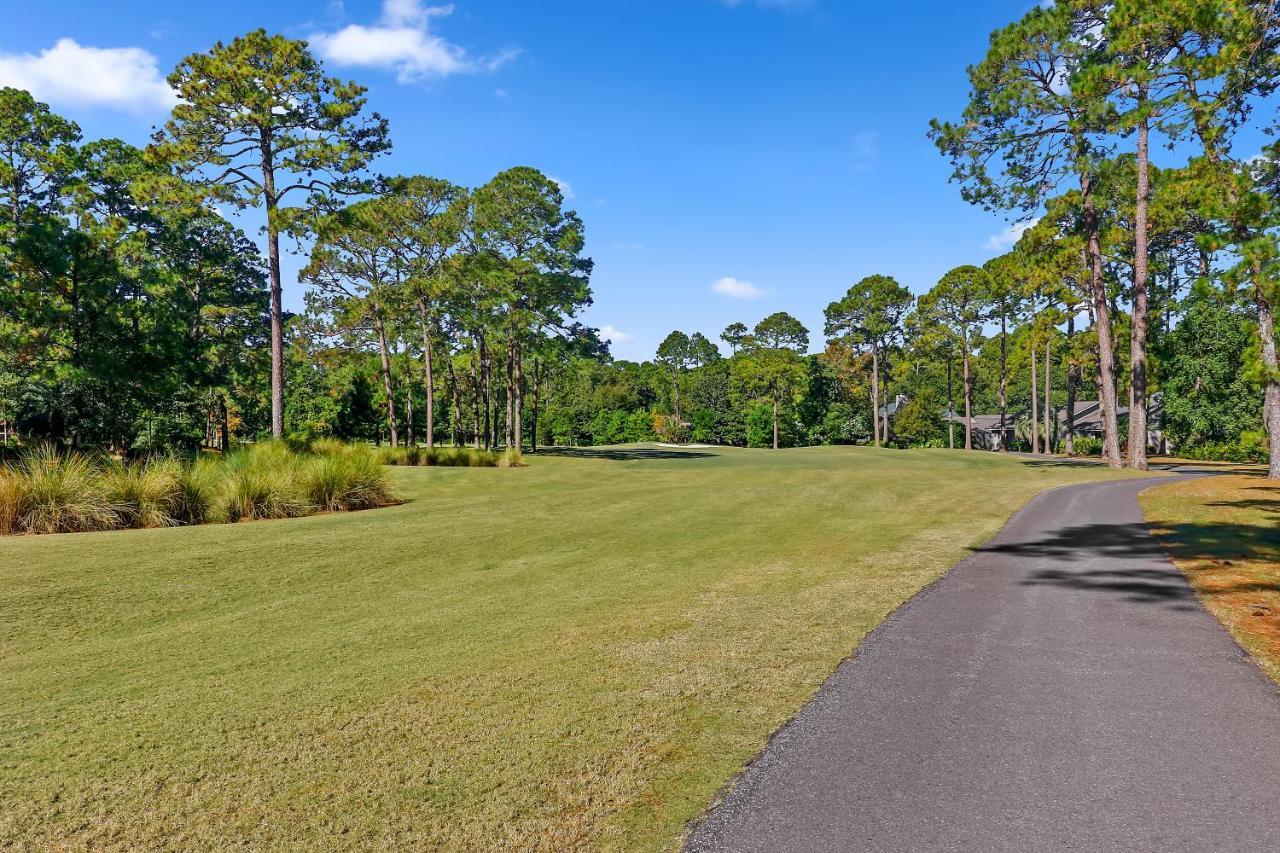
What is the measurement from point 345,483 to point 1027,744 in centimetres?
1427

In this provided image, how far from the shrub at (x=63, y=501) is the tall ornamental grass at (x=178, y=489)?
13 millimetres

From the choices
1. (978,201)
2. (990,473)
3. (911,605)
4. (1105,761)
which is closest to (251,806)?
(1105,761)

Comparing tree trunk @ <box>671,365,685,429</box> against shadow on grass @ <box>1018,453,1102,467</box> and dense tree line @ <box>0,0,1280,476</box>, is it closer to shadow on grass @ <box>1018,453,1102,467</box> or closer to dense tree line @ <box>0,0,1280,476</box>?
dense tree line @ <box>0,0,1280,476</box>

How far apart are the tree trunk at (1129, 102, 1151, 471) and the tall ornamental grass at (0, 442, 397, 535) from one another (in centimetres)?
3000

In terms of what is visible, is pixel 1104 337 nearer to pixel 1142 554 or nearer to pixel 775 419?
pixel 1142 554

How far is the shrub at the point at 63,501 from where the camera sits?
34.6 feet

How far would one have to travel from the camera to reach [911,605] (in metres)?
7.16

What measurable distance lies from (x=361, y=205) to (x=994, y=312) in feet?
167

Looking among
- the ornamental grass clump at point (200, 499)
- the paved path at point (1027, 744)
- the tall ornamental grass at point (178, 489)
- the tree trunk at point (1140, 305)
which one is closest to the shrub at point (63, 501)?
the tall ornamental grass at point (178, 489)

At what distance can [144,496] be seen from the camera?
464 inches

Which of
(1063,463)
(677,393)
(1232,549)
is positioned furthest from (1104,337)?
(677,393)

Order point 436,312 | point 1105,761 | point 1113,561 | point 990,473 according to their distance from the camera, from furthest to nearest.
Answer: point 436,312 → point 990,473 → point 1113,561 → point 1105,761

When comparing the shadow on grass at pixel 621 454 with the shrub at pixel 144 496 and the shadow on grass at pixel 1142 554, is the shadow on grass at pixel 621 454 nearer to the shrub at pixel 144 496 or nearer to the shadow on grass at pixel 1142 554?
the shrub at pixel 144 496

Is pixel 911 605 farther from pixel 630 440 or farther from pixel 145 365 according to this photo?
pixel 630 440
